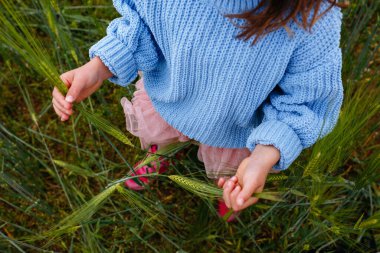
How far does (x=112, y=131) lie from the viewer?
673 mm

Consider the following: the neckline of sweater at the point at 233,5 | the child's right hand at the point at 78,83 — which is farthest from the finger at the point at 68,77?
the neckline of sweater at the point at 233,5

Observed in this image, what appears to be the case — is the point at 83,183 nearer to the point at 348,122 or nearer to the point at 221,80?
the point at 221,80

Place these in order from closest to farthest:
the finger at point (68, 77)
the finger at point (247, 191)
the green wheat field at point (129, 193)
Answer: the finger at point (247, 191)
the finger at point (68, 77)
the green wheat field at point (129, 193)

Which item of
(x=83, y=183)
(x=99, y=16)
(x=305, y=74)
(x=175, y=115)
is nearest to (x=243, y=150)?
(x=175, y=115)

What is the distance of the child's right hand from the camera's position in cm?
67

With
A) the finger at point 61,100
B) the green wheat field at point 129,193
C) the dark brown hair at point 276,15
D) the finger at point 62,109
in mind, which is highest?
the dark brown hair at point 276,15

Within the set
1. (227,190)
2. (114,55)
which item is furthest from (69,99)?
(227,190)

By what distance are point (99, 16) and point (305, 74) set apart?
0.91 meters

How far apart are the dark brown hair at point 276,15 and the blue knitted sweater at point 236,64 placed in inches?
1.1

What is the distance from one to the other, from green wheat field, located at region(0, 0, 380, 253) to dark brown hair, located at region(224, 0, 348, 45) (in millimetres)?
182

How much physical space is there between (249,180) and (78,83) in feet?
1.06

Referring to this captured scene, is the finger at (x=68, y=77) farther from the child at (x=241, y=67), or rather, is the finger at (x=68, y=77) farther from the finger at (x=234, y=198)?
the finger at (x=234, y=198)

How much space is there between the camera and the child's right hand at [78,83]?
67cm

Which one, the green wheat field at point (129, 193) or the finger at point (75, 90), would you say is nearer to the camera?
the finger at point (75, 90)
